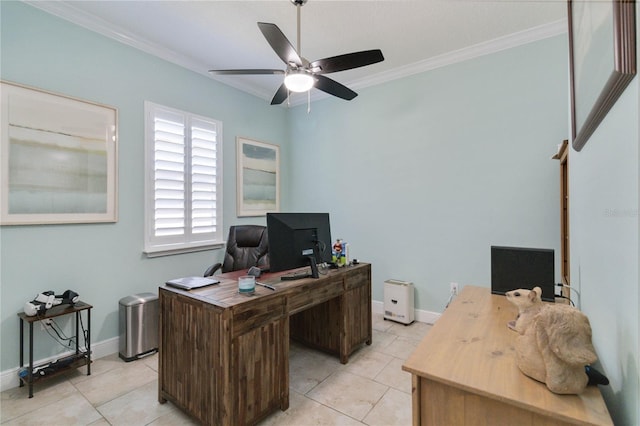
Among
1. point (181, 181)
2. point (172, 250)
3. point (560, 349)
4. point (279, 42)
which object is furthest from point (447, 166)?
point (172, 250)

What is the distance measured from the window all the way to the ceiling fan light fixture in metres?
1.65

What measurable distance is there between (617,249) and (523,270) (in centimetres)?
104

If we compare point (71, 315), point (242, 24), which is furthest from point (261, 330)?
point (242, 24)

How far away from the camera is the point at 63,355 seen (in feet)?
7.98

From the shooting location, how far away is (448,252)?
10.6ft

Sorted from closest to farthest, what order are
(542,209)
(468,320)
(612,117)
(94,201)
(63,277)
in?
(612,117) < (468,320) < (63,277) < (94,201) < (542,209)

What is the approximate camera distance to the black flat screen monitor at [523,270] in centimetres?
158

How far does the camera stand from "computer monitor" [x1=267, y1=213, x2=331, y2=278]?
2.05 m

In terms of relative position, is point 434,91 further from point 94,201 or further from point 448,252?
point 94,201

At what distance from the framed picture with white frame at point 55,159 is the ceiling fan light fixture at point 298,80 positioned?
1.76 metres

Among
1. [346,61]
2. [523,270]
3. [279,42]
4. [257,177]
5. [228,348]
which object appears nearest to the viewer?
[228,348]

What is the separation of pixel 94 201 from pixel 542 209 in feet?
13.5

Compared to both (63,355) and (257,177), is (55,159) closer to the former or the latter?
(63,355)

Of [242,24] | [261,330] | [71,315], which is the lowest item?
[71,315]
